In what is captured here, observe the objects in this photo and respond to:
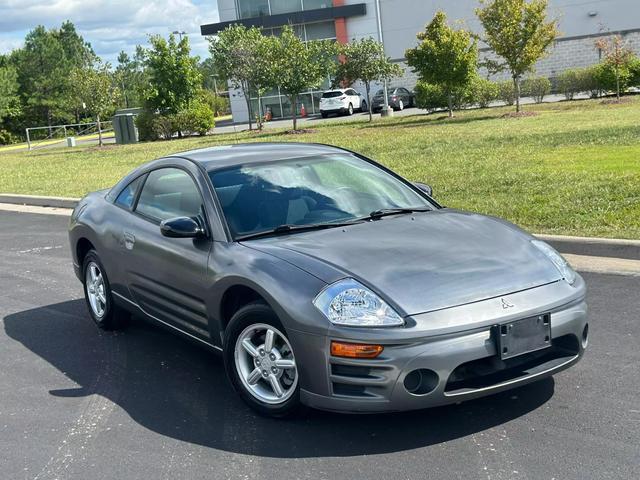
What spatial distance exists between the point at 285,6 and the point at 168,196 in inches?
1859

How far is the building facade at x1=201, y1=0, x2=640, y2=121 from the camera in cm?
4712

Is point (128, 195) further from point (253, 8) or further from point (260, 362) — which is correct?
point (253, 8)

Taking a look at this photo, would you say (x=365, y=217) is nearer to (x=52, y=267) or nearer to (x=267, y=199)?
(x=267, y=199)

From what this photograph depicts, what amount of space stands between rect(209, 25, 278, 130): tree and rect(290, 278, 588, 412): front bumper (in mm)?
28118

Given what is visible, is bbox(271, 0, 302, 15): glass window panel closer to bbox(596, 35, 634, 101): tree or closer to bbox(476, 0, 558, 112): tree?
bbox(596, 35, 634, 101): tree

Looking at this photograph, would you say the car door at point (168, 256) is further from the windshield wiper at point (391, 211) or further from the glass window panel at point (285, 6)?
the glass window panel at point (285, 6)

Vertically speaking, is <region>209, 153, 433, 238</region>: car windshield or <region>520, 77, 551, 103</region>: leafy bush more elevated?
<region>520, 77, 551, 103</region>: leafy bush

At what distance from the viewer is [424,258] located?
418cm

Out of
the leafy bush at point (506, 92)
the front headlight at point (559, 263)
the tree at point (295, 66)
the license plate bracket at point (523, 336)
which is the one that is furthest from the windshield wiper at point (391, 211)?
the leafy bush at point (506, 92)

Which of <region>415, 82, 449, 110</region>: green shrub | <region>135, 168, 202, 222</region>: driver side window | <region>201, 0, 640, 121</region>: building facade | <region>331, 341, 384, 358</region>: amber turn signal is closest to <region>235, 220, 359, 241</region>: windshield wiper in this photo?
<region>135, 168, 202, 222</region>: driver side window

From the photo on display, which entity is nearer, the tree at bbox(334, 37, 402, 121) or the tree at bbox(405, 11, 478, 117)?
the tree at bbox(405, 11, 478, 117)

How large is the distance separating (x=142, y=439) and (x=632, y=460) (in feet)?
8.13

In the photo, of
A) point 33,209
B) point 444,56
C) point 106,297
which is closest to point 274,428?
point 106,297

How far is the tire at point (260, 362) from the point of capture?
4172 millimetres
